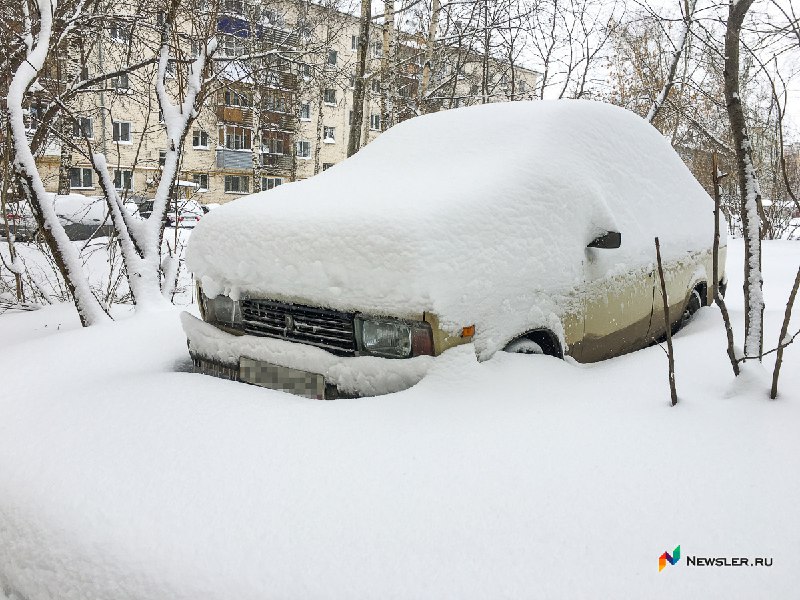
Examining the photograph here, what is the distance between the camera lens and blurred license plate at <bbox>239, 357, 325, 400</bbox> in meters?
2.12

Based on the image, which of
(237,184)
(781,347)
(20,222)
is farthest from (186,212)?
(237,184)

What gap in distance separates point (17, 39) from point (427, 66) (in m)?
8.56

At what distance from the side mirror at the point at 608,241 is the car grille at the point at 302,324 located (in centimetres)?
116

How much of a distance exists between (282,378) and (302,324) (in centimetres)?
23

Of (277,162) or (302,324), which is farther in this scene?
(277,162)

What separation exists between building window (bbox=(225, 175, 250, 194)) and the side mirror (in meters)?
32.6

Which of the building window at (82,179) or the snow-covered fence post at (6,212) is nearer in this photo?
the snow-covered fence post at (6,212)

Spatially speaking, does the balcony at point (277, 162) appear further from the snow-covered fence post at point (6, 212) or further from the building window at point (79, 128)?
the snow-covered fence post at point (6, 212)

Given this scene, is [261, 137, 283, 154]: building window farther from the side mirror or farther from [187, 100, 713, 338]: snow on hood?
the side mirror

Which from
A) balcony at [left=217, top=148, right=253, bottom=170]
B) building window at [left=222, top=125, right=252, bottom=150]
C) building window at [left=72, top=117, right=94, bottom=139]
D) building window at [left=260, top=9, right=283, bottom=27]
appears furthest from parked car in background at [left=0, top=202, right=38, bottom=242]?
building window at [left=222, top=125, right=252, bottom=150]

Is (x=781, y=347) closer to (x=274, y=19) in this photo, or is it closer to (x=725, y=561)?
(x=725, y=561)

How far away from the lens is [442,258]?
1885 millimetres

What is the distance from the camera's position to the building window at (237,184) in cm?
3297

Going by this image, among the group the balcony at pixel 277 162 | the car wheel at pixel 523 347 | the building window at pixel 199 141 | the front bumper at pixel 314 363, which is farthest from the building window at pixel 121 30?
the building window at pixel 199 141
